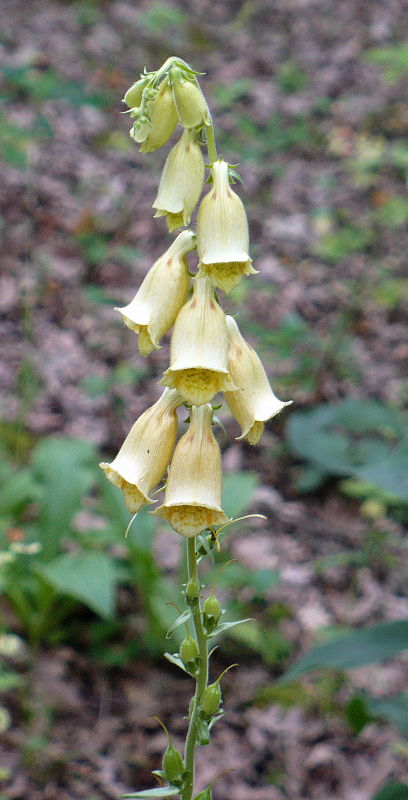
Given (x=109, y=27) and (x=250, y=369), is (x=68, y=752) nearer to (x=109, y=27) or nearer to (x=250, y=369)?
(x=250, y=369)

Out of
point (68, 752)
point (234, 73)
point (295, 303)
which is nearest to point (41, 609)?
point (68, 752)

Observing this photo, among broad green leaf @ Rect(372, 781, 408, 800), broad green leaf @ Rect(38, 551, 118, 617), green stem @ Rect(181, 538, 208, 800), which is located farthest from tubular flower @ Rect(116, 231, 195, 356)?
broad green leaf @ Rect(38, 551, 118, 617)

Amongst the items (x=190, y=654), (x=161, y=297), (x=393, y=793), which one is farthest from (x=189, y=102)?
(x=393, y=793)

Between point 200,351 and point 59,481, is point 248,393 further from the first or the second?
point 59,481

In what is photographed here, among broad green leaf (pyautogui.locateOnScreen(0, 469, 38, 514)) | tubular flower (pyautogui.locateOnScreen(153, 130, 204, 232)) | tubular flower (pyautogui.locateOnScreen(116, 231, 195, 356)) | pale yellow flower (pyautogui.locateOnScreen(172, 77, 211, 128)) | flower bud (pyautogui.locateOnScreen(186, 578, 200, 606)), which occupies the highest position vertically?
broad green leaf (pyautogui.locateOnScreen(0, 469, 38, 514))

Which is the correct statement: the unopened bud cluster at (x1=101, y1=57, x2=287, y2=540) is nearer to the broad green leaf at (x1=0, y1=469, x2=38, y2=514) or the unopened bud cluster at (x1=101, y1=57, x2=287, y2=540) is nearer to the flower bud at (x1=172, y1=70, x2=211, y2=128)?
the flower bud at (x1=172, y1=70, x2=211, y2=128)

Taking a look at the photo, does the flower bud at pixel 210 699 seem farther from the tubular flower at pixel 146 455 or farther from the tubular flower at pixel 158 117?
the tubular flower at pixel 158 117
